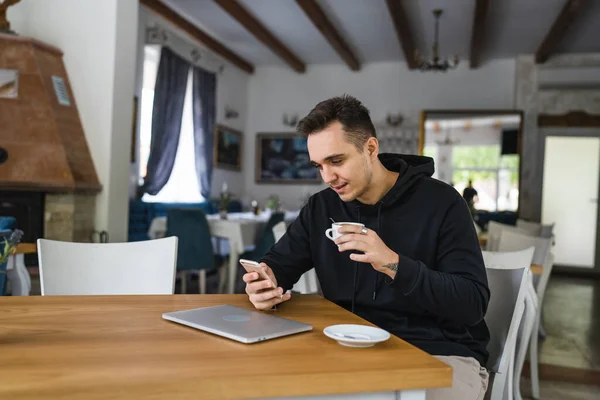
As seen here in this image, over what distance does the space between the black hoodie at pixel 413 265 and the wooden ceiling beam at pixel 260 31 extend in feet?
17.0

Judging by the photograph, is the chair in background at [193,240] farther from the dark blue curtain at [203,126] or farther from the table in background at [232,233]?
the dark blue curtain at [203,126]

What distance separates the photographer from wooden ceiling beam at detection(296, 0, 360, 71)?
253 inches

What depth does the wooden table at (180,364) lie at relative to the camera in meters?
0.83

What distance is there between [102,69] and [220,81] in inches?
184

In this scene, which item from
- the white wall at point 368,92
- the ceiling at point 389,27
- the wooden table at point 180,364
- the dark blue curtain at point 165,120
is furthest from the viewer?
the white wall at point 368,92

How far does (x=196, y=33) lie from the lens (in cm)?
748

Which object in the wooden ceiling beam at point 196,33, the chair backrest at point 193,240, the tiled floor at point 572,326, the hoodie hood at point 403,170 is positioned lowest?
the tiled floor at point 572,326

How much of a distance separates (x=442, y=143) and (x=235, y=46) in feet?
12.6

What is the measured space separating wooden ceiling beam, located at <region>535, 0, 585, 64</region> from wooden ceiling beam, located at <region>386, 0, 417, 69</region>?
177cm

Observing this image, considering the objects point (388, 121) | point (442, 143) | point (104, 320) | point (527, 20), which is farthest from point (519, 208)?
point (104, 320)

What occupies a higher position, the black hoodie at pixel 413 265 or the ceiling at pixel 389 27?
the ceiling at pixel 389 27

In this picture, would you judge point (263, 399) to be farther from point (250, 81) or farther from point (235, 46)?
point (250, 81)

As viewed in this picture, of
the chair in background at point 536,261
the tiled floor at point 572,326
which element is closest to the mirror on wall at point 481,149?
the tiled floor at point 572,326

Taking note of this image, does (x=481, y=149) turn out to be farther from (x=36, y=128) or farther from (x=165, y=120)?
(x=36, y=128)
